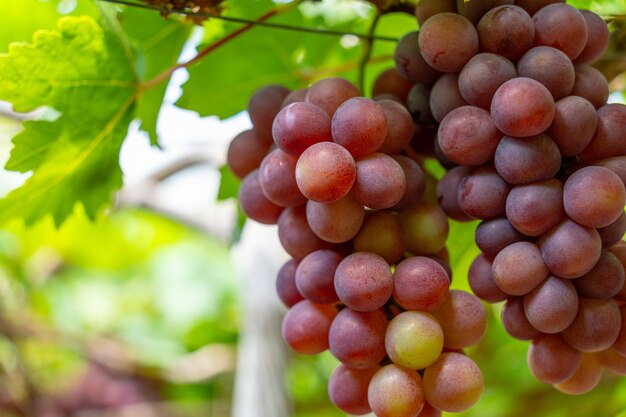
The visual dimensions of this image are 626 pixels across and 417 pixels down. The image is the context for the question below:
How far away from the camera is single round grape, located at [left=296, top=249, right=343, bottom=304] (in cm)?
52

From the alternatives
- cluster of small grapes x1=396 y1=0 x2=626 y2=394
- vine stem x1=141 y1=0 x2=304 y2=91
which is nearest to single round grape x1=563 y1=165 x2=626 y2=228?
cluster of small grapes x1=396 y1=0 x2=626 y2=394

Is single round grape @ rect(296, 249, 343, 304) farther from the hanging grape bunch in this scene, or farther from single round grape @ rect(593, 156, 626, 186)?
single round grape @ rect(593, 156, 626, 186)

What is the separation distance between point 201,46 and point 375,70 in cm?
21

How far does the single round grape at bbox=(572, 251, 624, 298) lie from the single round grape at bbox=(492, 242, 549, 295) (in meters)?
0.03

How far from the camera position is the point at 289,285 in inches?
23.0

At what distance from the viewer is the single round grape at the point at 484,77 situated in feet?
1.64

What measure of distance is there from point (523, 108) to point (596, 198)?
73mm

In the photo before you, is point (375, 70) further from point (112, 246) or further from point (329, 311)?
point (112, 246)

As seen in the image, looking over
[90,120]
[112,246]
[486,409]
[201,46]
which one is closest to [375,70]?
[201,46]

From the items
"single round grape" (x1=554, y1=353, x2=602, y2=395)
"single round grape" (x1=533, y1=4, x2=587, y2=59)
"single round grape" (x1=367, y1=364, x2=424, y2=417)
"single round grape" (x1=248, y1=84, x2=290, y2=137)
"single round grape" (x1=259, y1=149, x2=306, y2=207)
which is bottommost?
"single round grape" (x1=554, y1=353, x2=602, y2=395)

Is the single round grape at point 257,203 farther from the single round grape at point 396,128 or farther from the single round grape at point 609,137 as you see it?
the single round grape at point 609,137

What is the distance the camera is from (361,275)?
495 millimetres

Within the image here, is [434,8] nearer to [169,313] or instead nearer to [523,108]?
[523,108]

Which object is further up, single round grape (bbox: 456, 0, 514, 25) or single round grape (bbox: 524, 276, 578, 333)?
single round grape (bbox: 456, 0, 514, 25)
